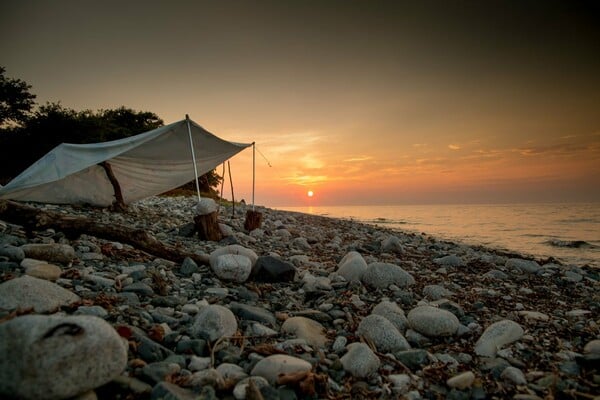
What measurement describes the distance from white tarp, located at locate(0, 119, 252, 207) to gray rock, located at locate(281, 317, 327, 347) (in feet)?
20.6

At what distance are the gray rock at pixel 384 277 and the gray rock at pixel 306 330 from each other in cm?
166

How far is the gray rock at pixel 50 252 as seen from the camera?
366 cm

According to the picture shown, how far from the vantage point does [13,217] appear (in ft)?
15.0

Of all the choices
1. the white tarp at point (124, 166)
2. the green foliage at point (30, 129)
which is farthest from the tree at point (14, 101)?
the white tarp at point (124, 166)

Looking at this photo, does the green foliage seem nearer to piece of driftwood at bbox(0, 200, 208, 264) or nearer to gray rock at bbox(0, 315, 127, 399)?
piece of driftwood at bbox(0, 200, 208, 264)

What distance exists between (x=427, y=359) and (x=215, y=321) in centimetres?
172

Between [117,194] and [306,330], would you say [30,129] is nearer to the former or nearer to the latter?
[117,194]

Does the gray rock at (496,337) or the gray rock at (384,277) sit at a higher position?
the gray rock at (384,277)

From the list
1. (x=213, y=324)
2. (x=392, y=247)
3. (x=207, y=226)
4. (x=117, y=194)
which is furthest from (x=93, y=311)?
(x=117, y=194)

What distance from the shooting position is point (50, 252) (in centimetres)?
374

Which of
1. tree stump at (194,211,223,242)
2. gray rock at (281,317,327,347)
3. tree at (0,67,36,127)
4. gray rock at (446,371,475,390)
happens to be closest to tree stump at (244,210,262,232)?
tree stump at (194,211,223,242)

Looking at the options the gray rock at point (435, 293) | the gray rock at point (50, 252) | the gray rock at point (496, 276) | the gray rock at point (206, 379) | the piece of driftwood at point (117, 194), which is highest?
the piece of driftwood at point (117, 194)

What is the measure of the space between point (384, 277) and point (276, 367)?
2.80 meters

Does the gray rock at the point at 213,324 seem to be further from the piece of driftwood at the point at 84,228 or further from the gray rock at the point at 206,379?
the piece of driftwood at the point at 84,228
